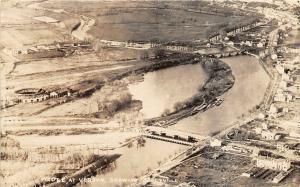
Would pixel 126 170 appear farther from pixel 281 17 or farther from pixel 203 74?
pixel 281 17

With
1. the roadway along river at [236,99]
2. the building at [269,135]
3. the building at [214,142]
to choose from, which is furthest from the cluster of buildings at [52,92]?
the building at [269,135]

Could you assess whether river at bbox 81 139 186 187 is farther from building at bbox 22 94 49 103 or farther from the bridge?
building at bbox 22 94 49 103

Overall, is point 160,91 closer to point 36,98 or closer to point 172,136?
point 172,136

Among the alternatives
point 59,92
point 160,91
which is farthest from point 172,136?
point 59,92

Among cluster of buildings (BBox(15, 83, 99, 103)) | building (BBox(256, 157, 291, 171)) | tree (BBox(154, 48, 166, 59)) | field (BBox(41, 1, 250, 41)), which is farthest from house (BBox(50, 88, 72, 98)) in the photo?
building (BBox(256, 157, 291, 171))

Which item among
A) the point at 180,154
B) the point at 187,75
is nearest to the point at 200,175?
the point at 180,154

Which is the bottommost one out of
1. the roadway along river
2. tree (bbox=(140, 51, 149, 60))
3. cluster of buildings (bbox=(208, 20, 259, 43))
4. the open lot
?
the open lot

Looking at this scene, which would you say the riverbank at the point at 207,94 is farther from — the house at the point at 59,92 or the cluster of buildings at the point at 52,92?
the house at the point at 59,92

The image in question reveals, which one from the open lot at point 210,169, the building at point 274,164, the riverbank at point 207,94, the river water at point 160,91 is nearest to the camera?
the open lot at point 210,169
